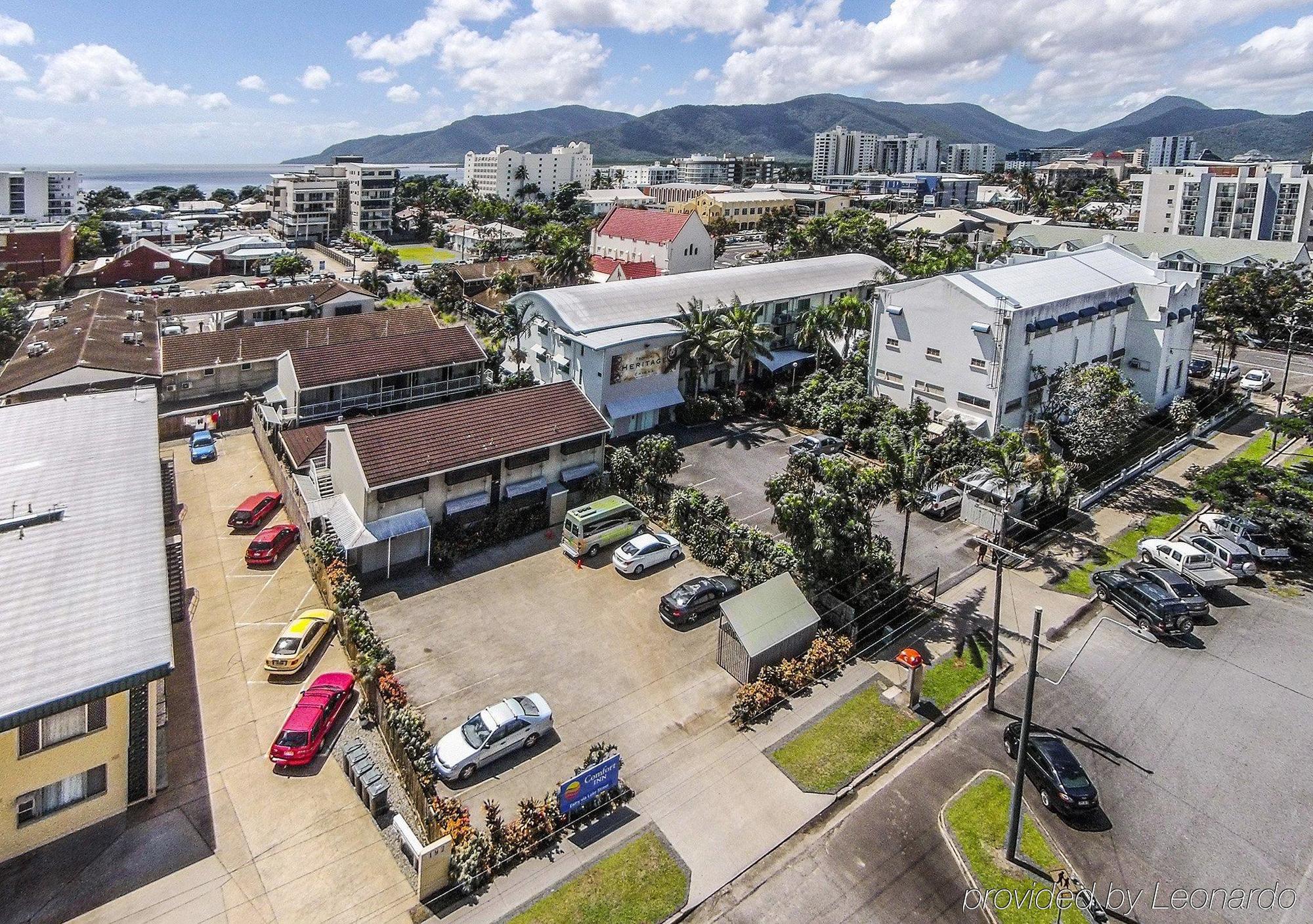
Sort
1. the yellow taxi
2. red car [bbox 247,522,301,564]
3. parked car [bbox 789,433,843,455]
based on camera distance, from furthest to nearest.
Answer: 1. parked car [bbox 789,433,843,455]
2. red car [bbox 247,522,301,564]
3. the yellow taxi

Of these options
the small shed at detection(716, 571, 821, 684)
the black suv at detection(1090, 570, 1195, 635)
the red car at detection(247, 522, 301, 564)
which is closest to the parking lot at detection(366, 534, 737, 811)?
the small shed at detection(716, 571, 821, 684)

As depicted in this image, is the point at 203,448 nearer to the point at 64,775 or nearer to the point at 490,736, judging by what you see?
the point at 64,775

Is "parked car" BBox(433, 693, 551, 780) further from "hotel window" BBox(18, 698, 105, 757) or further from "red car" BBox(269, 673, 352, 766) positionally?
"hotel window" BBox(18, 698, 105, 757)

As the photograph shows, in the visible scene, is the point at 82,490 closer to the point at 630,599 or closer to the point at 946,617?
the point at 630,599

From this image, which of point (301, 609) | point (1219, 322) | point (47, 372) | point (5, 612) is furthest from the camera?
point (1219, 322)

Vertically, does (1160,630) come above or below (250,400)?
below

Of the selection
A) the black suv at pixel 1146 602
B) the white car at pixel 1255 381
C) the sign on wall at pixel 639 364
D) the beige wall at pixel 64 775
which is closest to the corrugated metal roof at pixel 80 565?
the beige wall at pixel 64 775

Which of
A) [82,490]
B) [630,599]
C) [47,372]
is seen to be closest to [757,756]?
[630,599]
